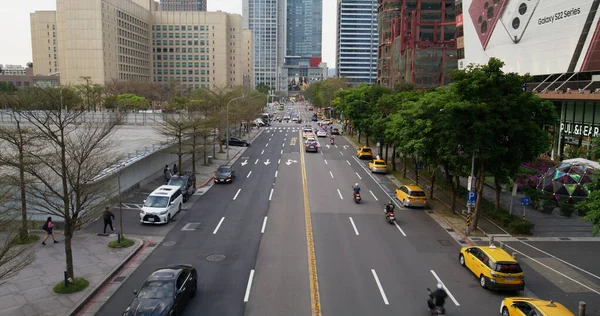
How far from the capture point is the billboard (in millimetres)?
42562

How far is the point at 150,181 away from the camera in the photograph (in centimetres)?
3872

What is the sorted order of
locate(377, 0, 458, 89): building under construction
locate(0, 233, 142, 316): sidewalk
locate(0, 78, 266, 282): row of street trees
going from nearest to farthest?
locate(0, 233, 142, 316): sidewalk < locate(0, 78, 266, 282): row of street trees < locate(377, 0, 458, 89): building under construction

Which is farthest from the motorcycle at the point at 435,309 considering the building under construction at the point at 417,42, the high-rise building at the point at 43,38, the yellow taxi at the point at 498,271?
the high-rise building at the point at 43,38

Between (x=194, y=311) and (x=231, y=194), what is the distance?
20228 millimetres

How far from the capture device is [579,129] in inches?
1813

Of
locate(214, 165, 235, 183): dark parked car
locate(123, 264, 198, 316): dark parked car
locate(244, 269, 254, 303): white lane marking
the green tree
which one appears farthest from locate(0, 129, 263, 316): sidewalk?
the green tree

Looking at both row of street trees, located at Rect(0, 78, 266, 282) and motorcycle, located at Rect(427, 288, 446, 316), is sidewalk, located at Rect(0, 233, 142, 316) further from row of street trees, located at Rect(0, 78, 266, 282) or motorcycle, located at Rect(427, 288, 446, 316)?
motorcycle, located at Rect(427, 288, 446, 316)

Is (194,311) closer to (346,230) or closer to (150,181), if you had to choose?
(346,230)

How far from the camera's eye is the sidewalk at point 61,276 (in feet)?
52.1

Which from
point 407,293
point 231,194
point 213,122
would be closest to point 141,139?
point 213,122

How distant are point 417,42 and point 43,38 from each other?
15533cm

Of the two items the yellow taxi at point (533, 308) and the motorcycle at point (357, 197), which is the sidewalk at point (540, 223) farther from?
the yellow taxi at point (533, 308)

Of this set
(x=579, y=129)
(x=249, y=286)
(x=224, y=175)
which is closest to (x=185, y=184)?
(x=224, y=175)

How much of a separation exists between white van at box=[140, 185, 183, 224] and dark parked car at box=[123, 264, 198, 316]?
10496 mm
